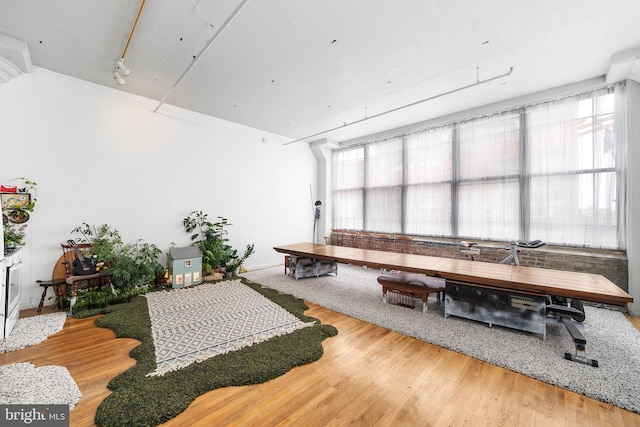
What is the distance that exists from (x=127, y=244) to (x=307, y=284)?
3.45 m

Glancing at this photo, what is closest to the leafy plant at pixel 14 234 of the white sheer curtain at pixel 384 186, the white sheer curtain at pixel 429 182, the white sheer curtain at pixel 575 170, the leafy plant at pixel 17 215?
the leafy plant at pixel 17 215

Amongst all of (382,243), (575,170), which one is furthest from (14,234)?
(575,170)

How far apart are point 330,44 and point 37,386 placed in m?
4.51

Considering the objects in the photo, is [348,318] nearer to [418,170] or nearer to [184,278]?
[184,278]

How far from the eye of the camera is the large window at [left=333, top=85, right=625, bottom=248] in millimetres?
4020

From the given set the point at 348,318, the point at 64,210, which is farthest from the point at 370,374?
the point at 64,210

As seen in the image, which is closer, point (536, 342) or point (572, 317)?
point (536, 342)

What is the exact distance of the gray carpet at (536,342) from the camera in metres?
2.11

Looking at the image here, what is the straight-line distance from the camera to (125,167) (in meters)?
4.61

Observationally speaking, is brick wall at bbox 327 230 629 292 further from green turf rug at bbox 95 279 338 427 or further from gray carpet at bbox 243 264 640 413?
green turf rug at bbox 95 279 338 427

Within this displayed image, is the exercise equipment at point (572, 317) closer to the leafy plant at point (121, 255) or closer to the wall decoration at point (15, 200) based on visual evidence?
the leafy plant at point (121, 255)

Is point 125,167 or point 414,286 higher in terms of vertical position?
point 125,167

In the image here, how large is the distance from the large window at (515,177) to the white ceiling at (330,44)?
0.65m

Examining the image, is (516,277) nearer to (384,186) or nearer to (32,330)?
(384,186)
